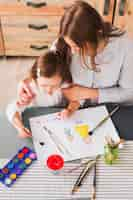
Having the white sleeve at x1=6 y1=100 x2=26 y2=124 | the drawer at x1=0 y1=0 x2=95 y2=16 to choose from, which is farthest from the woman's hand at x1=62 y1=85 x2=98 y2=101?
the drawer at x1=0 y1=0 x2=95 y2=16

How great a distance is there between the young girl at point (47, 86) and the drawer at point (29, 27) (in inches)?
42.9

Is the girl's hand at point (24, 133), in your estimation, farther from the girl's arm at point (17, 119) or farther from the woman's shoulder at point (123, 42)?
the woman's shoulder at point (123, 42)

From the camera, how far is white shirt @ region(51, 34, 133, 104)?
3.58ft

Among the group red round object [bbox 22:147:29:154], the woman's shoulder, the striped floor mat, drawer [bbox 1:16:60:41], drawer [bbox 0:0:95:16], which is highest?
drawer [bbox 0:0:95:16]

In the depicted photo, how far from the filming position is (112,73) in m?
1.16

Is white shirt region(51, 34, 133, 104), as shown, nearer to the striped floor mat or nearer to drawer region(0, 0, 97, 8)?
the striped floor mat

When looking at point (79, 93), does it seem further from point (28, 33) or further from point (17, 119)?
point (28, 33)

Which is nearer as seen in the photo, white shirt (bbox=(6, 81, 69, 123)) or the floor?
white shirt (bbox=(6, 81, 69, 123))

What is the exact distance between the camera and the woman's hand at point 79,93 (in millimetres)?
1160

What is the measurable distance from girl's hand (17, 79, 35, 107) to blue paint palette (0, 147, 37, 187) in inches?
7.9

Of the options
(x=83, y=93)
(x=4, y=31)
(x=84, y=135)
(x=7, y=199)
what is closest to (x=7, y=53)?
(x=4, y=31)

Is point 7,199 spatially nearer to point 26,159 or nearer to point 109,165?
point 26,159

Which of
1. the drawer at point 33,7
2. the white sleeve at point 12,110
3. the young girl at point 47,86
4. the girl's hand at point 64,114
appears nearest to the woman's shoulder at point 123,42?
the young girl at point 47,86

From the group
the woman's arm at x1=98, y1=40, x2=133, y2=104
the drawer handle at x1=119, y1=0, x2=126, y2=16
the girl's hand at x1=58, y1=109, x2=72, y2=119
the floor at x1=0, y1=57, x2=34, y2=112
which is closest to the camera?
the girl's hand at x1=58, y1=109, x2=72, y2=119
